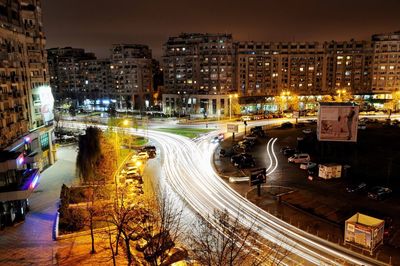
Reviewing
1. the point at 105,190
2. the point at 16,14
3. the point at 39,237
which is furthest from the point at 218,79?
the point at 39,237

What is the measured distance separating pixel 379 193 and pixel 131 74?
114377mm

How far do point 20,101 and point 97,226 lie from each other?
24465mm

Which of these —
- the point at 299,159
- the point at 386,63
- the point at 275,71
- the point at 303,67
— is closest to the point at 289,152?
the point at 299,159

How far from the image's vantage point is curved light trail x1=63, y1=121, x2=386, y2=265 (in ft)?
80.9

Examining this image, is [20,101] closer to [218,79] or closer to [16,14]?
[16,14]

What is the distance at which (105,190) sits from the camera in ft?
113

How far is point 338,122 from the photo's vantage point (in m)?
48.2

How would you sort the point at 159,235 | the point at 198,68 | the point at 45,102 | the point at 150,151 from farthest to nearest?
the point at 198,68
the point at 150,151
the point at 45,102
the point at 159,235

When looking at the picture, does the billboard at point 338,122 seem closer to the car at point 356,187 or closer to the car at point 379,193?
the car at point 356,187

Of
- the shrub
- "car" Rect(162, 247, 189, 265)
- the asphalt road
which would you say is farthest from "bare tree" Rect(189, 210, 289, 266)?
the asphalt road

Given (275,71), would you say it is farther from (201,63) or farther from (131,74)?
(131,74)

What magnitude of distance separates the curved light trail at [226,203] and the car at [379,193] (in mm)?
12279

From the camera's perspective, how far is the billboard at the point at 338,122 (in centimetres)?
4788

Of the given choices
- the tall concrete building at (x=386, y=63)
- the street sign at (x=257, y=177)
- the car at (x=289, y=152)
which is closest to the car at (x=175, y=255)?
the street sign at (x=257, y=177)
